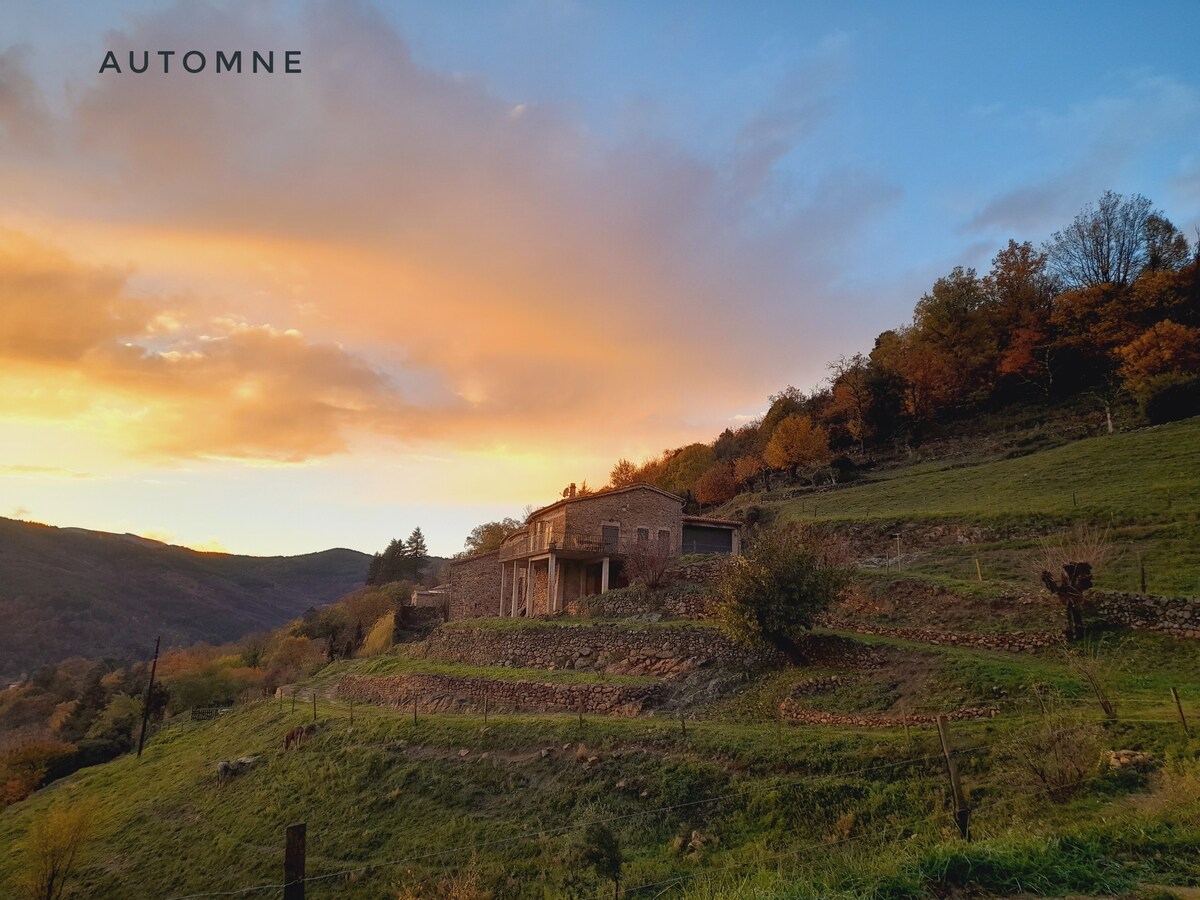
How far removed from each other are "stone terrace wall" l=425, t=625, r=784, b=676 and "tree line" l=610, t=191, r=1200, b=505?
1324 inches

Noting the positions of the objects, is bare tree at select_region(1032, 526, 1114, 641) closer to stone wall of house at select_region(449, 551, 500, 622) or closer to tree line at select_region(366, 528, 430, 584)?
stone wall of house at select_region(449, 551, 500, 622)

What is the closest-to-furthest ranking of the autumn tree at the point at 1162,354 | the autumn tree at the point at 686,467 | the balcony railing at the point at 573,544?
the balcony railing at the point at 573,544 < the autumn tree at the point at 1162,354 < the autumn tree at the point at 686,467

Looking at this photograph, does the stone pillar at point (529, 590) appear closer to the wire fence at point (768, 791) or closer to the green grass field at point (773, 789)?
the green grass field at point (773, 789)

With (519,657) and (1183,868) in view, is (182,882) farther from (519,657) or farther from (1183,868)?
(1183,868)

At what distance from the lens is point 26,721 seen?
63469 mm

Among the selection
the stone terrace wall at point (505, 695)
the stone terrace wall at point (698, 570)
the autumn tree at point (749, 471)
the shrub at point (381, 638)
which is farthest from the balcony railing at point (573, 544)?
the autumn tree at point (749, 471)

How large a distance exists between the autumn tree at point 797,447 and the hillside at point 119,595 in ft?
325

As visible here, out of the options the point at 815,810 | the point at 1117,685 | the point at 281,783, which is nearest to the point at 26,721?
the point at 281,783

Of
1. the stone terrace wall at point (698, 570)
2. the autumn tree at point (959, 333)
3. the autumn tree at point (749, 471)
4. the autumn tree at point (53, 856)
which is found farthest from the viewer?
the autumn tree at point (749, 471)

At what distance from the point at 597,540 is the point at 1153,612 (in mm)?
25692

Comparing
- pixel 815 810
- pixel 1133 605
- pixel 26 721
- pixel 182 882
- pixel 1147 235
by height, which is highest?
pixel 1147 235

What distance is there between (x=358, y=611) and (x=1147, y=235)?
78100mm

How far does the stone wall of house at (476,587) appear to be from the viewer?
4872 cm

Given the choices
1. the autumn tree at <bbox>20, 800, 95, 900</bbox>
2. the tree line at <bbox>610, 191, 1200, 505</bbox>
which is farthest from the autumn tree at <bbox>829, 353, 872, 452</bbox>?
the autumn tree at <bbox>20, 800, 95, 900</bbox>
